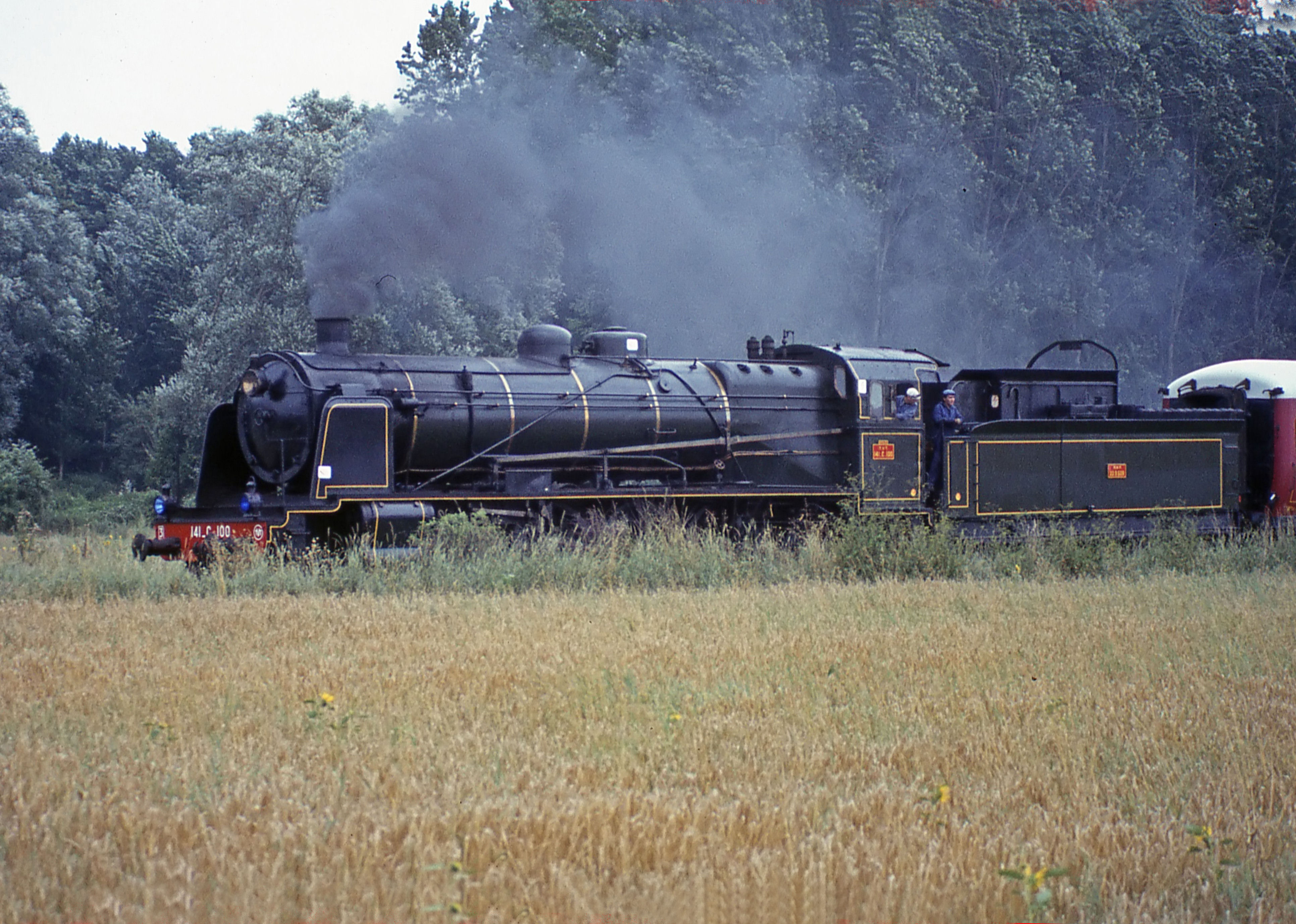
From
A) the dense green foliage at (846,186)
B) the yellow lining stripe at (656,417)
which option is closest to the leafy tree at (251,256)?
the dense green foliage at (846,186)

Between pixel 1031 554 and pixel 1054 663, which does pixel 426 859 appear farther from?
pixel 1031 554

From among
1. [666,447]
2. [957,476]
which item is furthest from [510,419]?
[957,476]

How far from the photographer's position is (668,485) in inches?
591

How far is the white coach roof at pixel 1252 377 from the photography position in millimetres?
19516

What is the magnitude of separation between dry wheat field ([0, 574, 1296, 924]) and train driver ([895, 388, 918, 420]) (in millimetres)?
7509

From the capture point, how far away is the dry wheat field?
387 cm

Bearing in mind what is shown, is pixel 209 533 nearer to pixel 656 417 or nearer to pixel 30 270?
pixel 656 417

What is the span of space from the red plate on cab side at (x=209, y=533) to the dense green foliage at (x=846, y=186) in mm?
13815

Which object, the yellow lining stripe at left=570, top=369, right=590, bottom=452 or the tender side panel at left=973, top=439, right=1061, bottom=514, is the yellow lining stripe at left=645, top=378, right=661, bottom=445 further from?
the tender side panel at left=973, top=439, right=1061, bottom=514

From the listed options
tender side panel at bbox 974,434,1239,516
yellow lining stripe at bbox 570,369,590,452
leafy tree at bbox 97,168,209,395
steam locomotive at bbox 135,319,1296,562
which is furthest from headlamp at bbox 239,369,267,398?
leafy tree at bbox 97,168,209,395

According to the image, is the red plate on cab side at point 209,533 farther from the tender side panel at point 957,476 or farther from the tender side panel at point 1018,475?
the tender side panel at point 1018,475

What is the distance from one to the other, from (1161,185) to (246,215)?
95.0 feet

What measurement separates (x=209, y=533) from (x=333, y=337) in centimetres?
269

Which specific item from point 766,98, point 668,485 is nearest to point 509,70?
point 766,98
